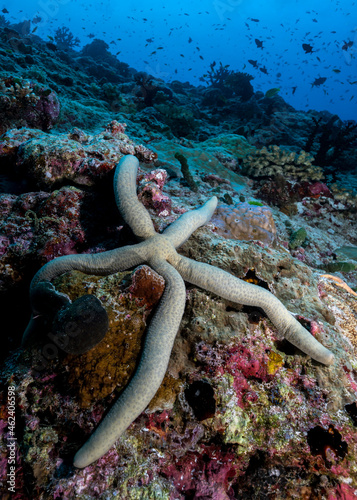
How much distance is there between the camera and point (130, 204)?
9.85 feet

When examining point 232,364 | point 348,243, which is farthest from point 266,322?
point 348,243

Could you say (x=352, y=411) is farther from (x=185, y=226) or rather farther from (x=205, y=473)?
(x=185, y=226)

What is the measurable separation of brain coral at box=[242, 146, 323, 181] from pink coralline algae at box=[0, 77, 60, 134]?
660 cm

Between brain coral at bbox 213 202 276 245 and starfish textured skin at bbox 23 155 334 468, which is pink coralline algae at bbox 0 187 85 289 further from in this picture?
brain coral at bbox 213 202 276 245

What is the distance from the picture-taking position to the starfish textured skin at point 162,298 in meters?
1.79

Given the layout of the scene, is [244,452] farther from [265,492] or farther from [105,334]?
[105,334]

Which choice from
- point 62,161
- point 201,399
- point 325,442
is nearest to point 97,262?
point 201,399

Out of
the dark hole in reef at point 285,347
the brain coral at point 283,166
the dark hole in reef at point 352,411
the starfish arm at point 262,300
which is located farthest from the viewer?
the brain coral at point 283,166

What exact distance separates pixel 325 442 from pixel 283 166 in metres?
8.23

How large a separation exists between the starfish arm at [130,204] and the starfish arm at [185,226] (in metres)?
0.24

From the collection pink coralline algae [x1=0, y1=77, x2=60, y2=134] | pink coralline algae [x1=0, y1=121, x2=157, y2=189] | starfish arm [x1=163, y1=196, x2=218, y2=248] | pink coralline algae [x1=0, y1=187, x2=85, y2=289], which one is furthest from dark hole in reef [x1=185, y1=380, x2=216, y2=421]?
pink coralline algae [x1=0, y1=77, x2=60, y2=134]

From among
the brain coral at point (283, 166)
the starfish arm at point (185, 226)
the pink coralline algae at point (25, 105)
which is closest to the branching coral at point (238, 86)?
the brain coral at point (283, 166)

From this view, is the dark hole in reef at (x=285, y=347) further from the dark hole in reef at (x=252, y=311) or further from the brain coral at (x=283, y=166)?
the brain coral at (x=283, y=166)

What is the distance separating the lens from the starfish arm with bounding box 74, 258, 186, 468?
172 cm
